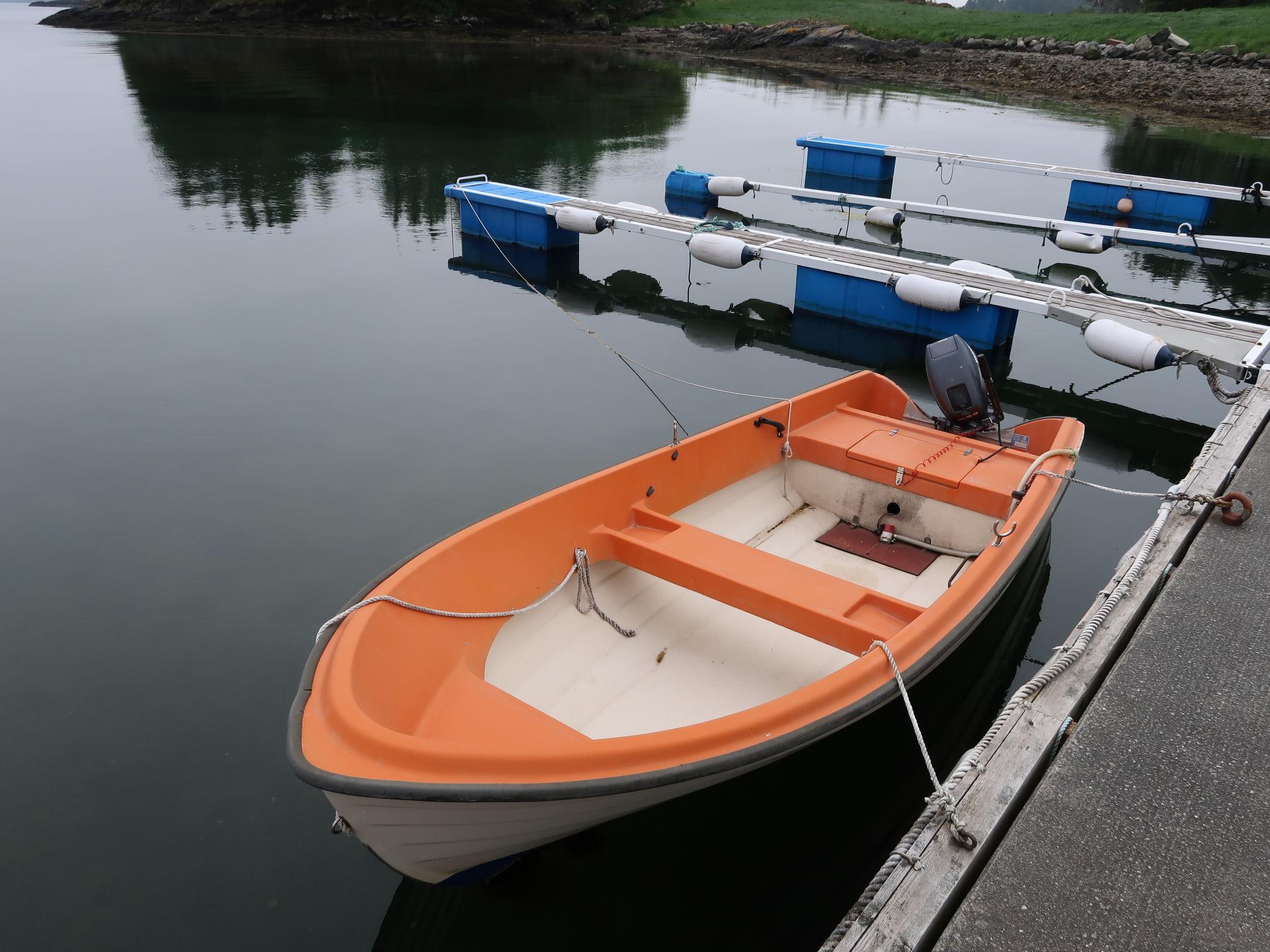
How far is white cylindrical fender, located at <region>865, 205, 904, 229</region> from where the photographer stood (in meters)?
18.0

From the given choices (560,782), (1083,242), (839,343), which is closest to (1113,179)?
(1083,242)

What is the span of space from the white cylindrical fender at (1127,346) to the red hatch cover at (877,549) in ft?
16.9

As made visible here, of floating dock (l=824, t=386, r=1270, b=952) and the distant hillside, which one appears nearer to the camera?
floating dock (l=824, t=386, r=1270, b=952)

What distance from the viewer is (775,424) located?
6.94m

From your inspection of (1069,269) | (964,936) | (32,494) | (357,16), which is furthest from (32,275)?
(357,16)

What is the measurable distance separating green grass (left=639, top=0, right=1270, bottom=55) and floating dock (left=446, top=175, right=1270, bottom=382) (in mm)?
36041

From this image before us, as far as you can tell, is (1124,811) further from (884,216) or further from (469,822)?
(884,216)

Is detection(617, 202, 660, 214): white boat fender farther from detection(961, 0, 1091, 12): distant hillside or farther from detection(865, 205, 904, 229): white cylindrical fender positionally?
detection(961, 0, 1091, 12): distant hillside

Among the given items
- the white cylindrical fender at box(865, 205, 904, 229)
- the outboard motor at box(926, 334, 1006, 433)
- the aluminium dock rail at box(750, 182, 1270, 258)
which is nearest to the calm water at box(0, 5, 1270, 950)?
the white cylindrical fender at box(865, 205, 904, 229)

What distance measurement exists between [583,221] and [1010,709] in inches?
486

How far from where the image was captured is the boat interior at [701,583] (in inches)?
166

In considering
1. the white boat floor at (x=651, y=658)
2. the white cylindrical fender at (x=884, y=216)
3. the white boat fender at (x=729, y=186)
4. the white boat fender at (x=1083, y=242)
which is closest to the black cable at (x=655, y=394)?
the white boat floor at (x=651, y=658)

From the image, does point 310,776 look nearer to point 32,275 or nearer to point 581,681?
point 581,681

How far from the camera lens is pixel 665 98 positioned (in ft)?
124
